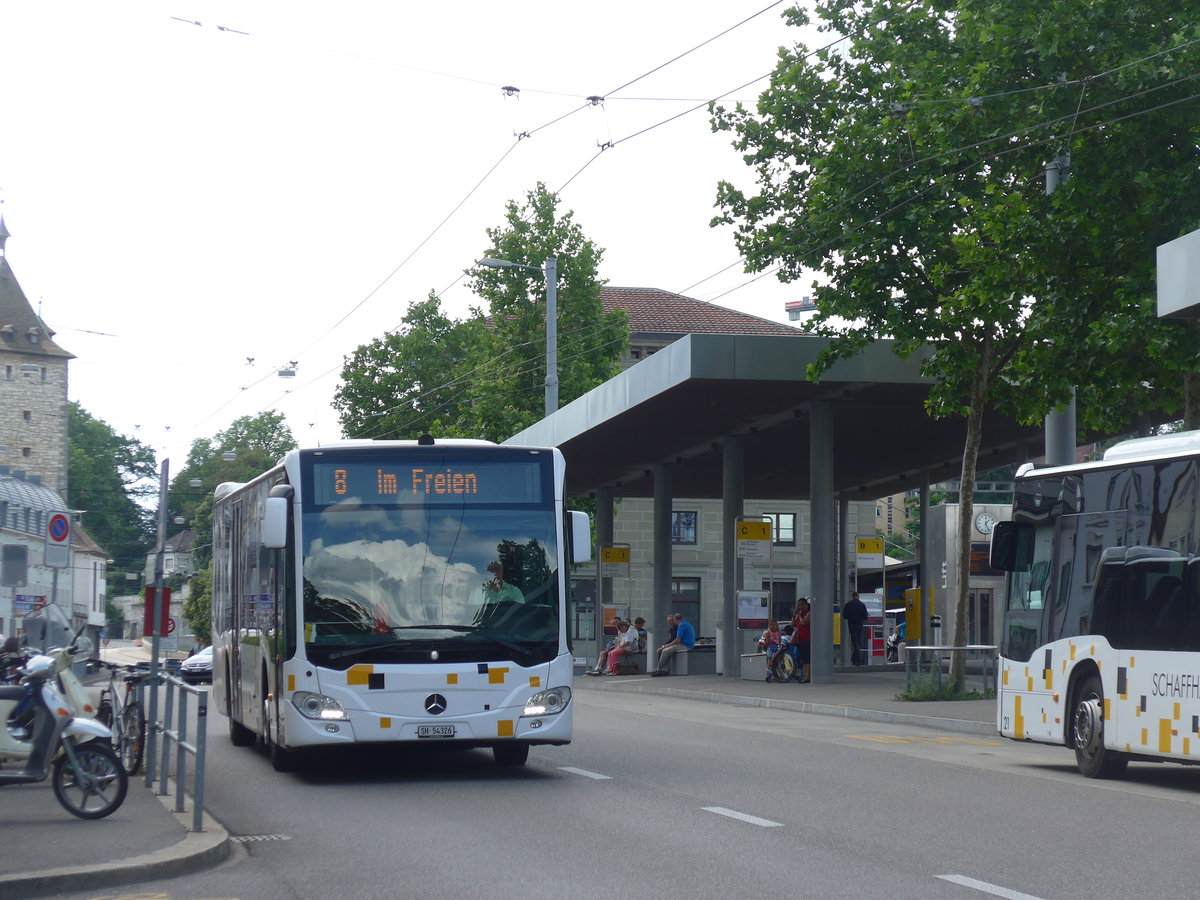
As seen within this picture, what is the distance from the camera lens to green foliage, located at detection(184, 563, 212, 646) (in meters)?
95.8

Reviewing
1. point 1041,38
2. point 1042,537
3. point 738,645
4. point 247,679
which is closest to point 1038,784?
point 1042,537

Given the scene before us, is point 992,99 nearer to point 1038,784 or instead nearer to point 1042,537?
point 1042,537

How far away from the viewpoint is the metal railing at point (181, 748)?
10.3 meters

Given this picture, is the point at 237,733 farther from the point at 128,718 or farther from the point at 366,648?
the point at 366,648

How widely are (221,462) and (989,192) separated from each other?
85287 millimetres

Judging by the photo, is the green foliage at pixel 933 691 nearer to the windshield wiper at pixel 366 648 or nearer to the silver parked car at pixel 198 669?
the windshield wiper at pixel 366 648

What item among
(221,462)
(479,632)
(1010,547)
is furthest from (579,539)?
(221,462)

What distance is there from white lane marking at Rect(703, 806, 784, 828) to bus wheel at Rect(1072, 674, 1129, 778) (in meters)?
4.54

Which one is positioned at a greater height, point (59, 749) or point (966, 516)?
point (966, 516)

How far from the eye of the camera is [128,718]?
14305 mm

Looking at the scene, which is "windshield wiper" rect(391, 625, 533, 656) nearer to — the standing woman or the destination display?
the destination display

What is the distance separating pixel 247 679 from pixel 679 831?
23.3ft

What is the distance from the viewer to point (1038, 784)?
1420cm

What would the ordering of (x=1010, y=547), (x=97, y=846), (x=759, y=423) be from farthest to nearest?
(x=759, y=423), (x=1010, y=547), (x=97, y=846)
